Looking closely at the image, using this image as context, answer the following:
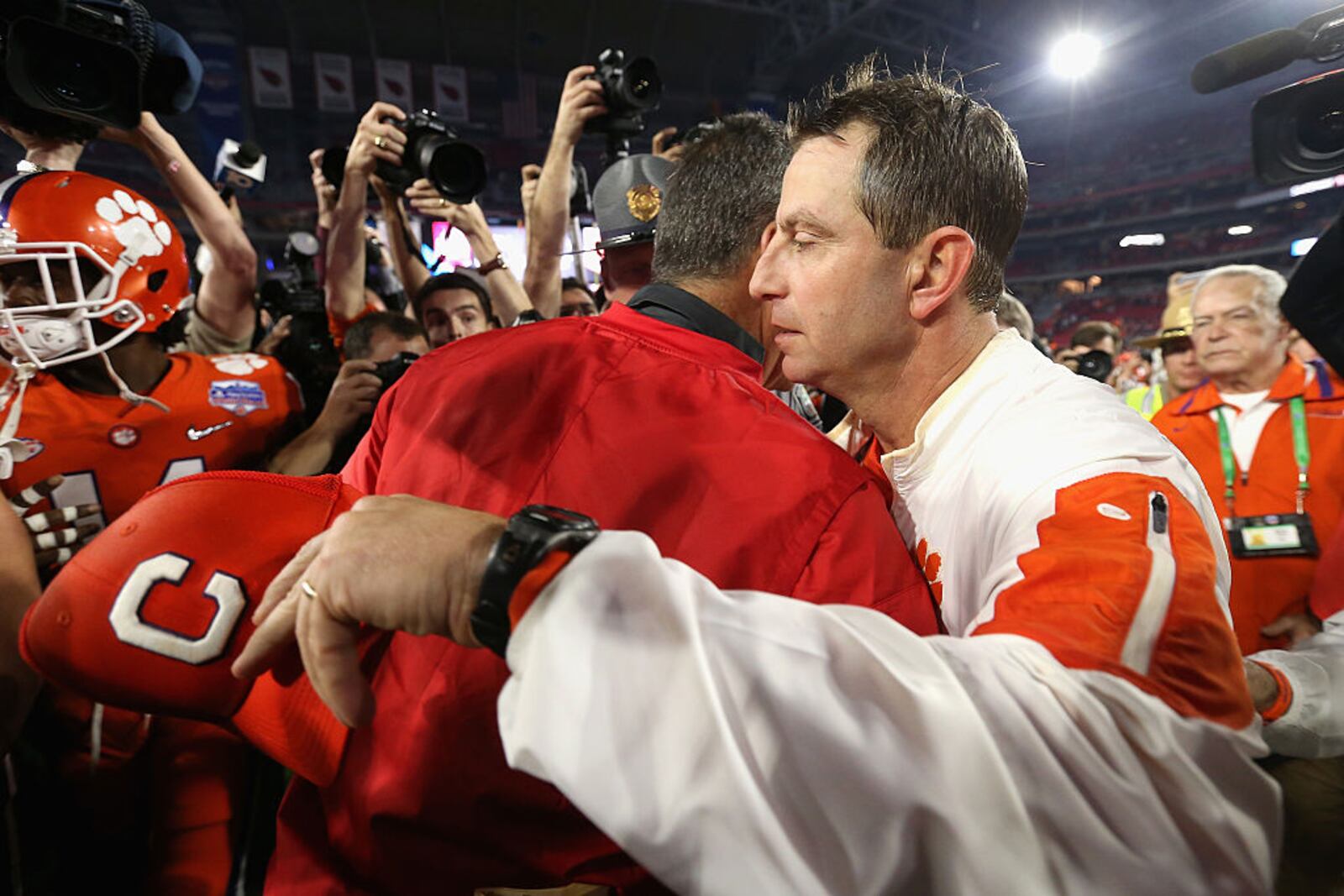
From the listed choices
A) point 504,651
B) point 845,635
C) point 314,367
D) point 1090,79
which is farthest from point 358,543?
point 1090,79

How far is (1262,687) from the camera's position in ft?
4.46

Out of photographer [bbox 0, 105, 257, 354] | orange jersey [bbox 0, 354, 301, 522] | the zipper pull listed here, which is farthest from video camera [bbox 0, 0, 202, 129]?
the zipper pull

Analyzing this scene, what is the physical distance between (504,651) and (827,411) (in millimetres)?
2918

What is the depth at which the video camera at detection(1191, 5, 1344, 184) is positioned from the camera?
1.97 metres

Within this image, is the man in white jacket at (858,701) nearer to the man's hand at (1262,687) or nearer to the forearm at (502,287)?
the man's hand at (1262,687)

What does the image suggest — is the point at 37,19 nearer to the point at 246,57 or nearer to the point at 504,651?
the point at 504,651

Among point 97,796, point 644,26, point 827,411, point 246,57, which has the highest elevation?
point 644,26

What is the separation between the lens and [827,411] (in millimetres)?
3326

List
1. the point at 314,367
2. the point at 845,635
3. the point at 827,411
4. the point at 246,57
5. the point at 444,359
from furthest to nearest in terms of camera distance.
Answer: the point at 246,57 → the point at 827,411 → the point at 314,367 → the point at 444,359 → the point at 845,635

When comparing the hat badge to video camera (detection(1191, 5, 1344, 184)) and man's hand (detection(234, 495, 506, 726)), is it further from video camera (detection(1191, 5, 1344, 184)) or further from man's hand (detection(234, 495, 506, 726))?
man's hand (detection(234, 495, 506, 726))

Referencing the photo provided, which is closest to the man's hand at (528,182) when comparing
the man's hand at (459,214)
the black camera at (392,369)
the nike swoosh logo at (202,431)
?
the man's hand at (459,214)

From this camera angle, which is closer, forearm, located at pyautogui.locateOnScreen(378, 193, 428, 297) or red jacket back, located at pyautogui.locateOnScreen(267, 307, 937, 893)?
red jacket back, located at pyautogui.locateOnScreen(267, 307, 937, 893)

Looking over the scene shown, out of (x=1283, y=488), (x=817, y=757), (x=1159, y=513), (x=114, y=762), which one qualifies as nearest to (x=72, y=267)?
(x=114, y=762)

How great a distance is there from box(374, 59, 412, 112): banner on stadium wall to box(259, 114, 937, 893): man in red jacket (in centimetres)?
1694
